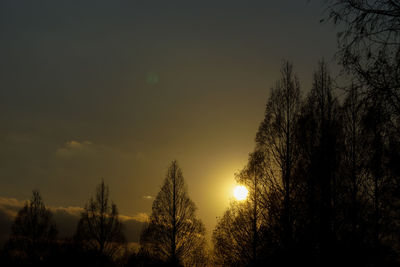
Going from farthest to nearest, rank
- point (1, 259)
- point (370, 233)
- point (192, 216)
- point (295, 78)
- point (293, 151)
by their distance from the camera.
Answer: point (1, 259) → point (192, 216) → point (295, 78) → point (293, 151) → point (370, 233)

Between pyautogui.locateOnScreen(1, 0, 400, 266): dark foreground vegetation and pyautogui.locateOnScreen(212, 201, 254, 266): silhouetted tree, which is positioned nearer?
pyautogui.locateOnScreen(1, 0, 400, 266): dark foreground vegetation

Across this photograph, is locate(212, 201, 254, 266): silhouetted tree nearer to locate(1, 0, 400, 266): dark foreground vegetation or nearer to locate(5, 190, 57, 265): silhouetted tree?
locate(1, 0, 400, 266): dark foreground vegetation

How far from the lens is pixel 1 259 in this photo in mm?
29500

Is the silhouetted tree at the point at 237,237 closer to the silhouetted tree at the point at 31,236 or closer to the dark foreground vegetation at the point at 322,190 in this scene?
the dark foreground vegetation at the point at 322,190

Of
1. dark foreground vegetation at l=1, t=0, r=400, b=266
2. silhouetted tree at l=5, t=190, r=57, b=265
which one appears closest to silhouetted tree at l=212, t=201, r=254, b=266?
dark foreground vegetation at l=1, t=0, r=400, b=266

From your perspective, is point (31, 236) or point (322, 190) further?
point (31, 236)

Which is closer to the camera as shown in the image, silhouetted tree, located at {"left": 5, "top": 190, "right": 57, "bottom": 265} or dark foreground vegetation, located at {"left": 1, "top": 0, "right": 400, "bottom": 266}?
dark foreground vegetation, located at {"left": 1, "top": 0, "right": 400, "bottom": 266}

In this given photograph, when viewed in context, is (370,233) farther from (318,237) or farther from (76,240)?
(76,240)

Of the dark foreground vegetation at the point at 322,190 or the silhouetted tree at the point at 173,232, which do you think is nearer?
the dark foreground vegetation at the point at 322,190

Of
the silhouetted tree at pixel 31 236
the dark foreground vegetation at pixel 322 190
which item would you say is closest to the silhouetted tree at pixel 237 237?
the dark foreground vegetation at pixel 322 190

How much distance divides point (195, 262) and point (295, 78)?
17.5 meters

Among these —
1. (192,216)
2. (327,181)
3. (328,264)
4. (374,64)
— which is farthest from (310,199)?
(192,216)

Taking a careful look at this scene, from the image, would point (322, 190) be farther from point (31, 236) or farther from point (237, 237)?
point (31, 236)

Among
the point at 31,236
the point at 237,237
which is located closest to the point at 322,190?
the point at 237,237
